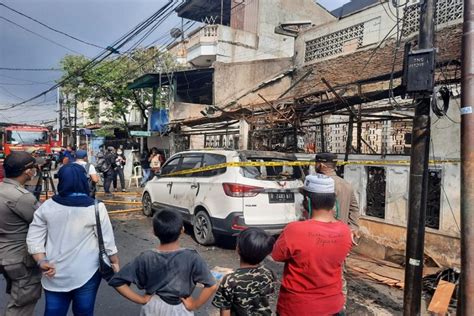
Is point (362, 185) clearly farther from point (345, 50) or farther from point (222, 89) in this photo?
point (222, 89)

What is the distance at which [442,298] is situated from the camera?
4.02 metres

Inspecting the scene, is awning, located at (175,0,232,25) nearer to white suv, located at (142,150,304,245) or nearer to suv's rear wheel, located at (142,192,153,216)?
suv's rear wheel, located at (142,192,153,216)

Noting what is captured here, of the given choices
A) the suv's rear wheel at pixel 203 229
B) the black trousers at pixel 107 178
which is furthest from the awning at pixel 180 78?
the suv's rear wheel at pixel 203 229

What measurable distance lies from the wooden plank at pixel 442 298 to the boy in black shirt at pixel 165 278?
305 cm

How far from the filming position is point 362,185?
21.7ft

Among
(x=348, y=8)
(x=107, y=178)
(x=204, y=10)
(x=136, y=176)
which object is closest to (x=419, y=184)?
(x=107, y=178)

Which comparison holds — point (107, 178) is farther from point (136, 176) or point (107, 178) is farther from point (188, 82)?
point (188, 82)

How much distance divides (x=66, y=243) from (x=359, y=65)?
1134 centimetres

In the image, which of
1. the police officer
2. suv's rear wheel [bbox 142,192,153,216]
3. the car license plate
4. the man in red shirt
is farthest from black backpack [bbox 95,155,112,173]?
the man in red shirt

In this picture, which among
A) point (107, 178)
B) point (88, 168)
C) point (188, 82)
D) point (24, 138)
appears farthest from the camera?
point (24, 138)

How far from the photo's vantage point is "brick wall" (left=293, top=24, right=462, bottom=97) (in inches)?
364

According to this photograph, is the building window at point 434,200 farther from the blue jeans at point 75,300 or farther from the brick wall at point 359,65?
the blue jeans at point 75,300

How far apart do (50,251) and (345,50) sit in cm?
1311

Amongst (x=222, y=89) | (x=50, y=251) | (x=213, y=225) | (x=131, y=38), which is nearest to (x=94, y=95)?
(x=222, y=89)
